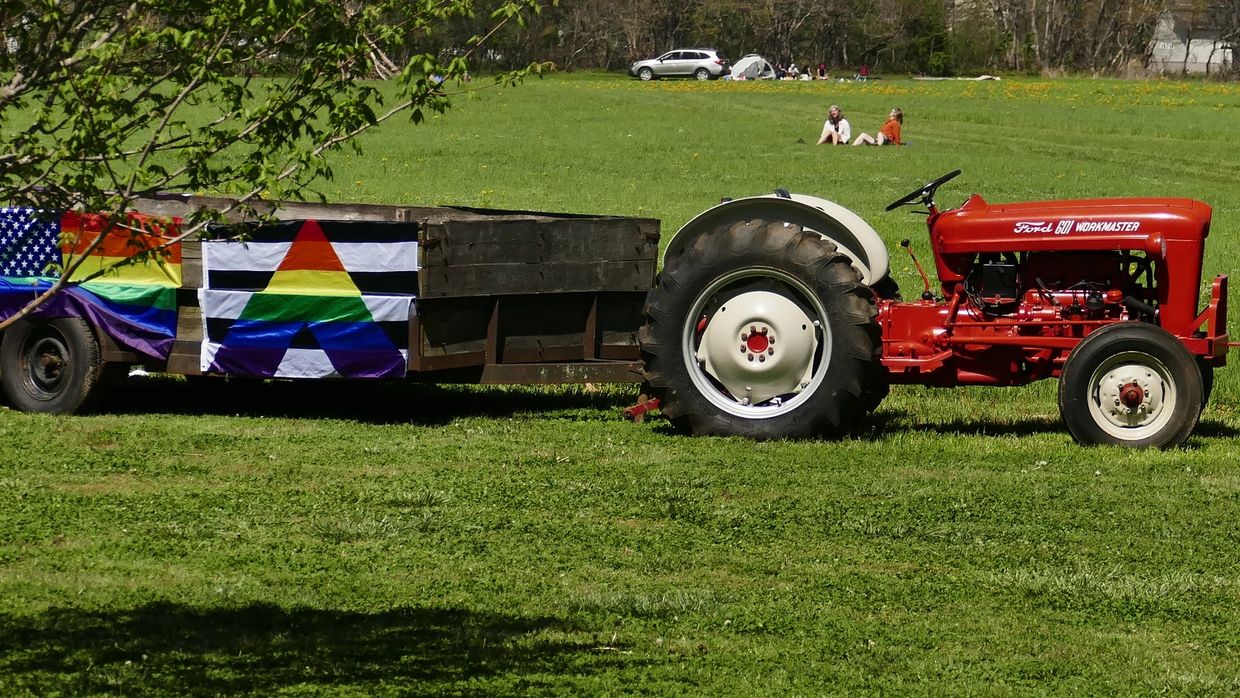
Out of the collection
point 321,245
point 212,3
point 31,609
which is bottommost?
point 31,609

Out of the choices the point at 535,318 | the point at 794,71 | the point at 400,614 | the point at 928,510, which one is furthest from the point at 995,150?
the point at 794,71

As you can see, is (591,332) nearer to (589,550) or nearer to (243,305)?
(243,305)

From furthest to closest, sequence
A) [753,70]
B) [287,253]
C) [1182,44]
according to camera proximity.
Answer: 1. [1182,44]
2. [753,70]
3. [287,253]

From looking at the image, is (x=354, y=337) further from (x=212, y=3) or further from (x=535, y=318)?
(x=212, y=3)

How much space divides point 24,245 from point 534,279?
330 centimetres

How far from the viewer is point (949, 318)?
10.4 meters

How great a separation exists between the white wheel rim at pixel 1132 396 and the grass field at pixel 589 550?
0.82 ft

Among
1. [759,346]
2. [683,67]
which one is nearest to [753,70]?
[683,67]

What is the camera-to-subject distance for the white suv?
76812 mm

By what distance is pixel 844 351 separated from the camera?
33.3 feet

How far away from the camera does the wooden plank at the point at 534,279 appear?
10859mm

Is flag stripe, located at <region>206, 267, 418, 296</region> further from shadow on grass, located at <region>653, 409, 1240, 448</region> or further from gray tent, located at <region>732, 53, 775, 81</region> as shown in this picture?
gray tent, located at <region>732, 53, 775, 81</region>

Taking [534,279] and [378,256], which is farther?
[534,279]

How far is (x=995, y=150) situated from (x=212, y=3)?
3145cm
